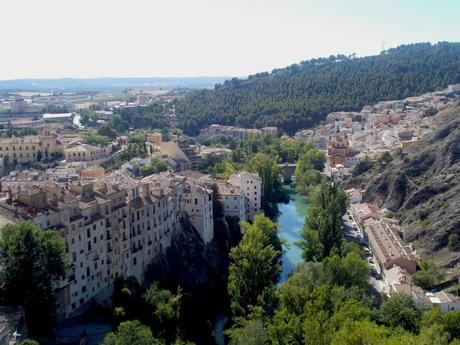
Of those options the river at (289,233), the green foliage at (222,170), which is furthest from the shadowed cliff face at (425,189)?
the green foliage at (222,170)

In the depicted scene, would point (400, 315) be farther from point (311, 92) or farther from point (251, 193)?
point (311, 92)

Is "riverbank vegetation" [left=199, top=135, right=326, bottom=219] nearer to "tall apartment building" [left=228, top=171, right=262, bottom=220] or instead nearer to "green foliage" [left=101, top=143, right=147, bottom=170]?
"tall apartment building" [left=228, top=171, right=262, bottom=220]

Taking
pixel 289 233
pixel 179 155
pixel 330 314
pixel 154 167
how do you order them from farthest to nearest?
pixel 179 155
pixel 154 167
pixel 289 233
pixel 330 314

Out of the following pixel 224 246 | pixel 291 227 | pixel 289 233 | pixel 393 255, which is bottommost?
pixel 291 227

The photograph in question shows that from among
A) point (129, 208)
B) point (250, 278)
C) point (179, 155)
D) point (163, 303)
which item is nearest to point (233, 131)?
point (179, 155)

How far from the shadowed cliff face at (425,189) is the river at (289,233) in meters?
7.68

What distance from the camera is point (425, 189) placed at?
2210 inches

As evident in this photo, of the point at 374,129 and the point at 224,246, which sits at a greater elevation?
the point at 224,246

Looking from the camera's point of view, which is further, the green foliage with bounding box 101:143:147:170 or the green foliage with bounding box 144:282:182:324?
the green foliage with bounding box 101:143:147:170

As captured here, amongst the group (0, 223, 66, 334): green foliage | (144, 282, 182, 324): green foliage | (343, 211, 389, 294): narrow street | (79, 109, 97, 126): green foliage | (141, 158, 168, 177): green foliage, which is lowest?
(343, 211, 389, 294): narrow street

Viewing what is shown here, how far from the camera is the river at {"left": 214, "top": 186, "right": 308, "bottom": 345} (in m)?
34.8

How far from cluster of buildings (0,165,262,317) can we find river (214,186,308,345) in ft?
18.6

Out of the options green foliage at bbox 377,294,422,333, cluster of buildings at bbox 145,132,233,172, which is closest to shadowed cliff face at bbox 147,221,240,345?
green foliage at bbox 377,294,422,333

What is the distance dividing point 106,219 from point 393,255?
2213 cm
